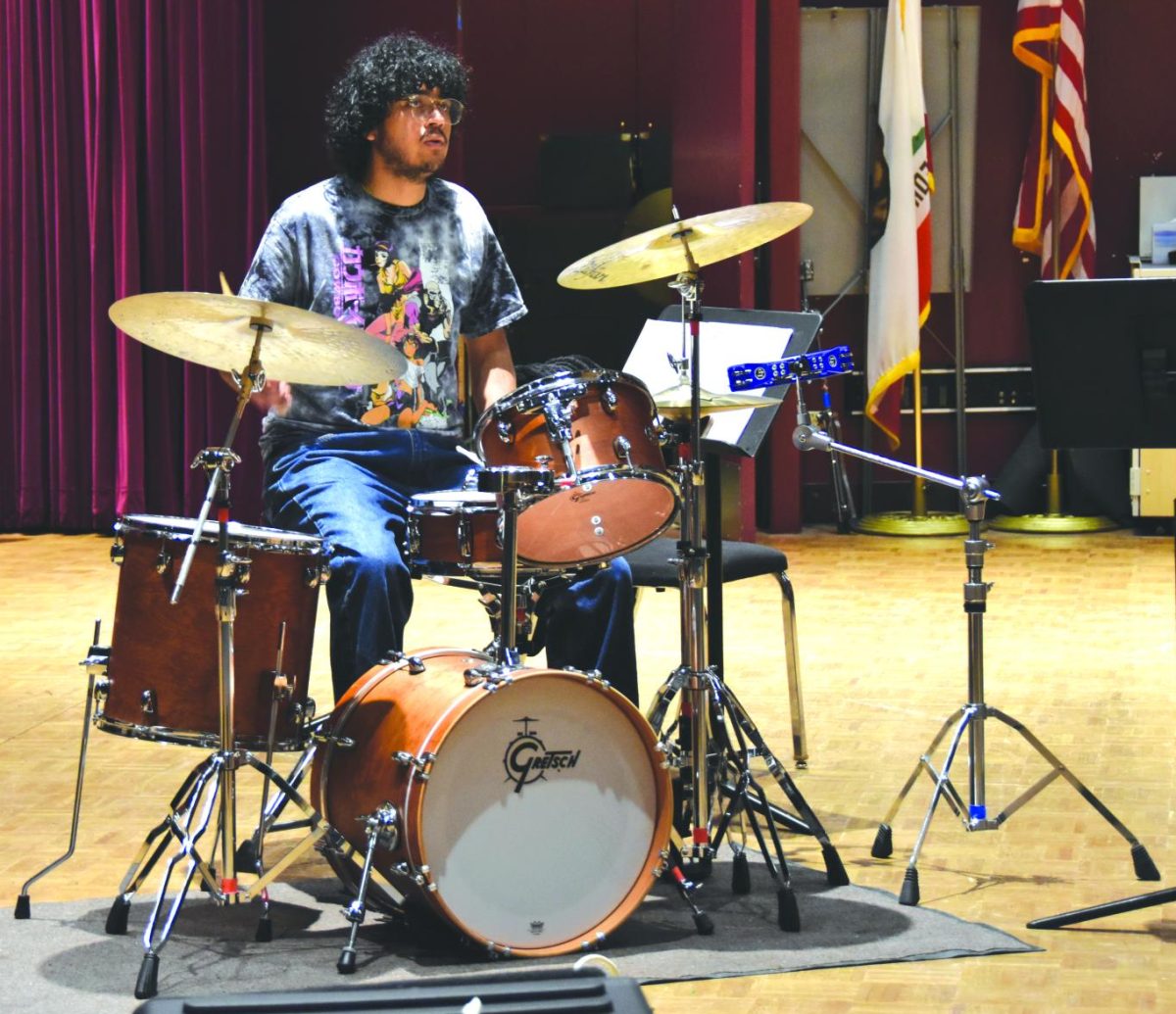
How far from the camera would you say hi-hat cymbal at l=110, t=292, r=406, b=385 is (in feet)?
9.34

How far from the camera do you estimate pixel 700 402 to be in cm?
334

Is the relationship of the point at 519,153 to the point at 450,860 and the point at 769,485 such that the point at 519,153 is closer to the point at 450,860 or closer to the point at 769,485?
the point at 769,485

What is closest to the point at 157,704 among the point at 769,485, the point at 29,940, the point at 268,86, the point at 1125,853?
the point at 29,940

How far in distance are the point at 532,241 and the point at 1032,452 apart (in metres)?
2.47

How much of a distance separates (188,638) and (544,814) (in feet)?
2.16

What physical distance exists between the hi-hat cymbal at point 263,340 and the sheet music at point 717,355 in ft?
2.59

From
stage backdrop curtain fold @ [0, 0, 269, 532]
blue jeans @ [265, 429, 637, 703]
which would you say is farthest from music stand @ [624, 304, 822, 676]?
stage backdrop curtain fold @ [0, 0, 269, 532]

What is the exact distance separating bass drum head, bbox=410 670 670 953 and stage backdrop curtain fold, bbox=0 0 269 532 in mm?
5280

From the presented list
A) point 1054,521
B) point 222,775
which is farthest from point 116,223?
point 222,775

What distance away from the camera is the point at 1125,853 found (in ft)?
11.6

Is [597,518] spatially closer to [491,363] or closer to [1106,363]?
[491,363]

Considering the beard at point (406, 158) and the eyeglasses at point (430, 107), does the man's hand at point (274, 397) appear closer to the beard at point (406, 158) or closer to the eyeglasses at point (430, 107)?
the beard at point (406, 158)

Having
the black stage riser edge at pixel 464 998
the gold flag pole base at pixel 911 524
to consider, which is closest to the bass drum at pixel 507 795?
the black stage riser edge at pixel 464 998

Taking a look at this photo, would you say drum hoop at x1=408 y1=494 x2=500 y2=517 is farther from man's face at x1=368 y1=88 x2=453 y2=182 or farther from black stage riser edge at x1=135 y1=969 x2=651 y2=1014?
black stage riser edge at x1=135 y1=969 x2=651 y2=1014
